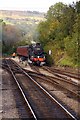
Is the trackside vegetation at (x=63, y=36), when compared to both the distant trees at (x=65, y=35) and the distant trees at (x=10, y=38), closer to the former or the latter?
the distant trees at (x=65, y=35)

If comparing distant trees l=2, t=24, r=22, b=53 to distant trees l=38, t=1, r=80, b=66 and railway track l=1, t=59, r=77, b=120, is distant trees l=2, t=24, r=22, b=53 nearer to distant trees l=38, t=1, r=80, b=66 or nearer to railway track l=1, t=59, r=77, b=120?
distant trees l=38, t=1, r=80, b=66

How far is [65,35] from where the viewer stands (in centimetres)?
4553

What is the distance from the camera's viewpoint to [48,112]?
41.8 feet

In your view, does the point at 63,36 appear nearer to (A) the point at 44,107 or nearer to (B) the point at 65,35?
(B) the point at 65,35

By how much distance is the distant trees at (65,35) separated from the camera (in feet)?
121

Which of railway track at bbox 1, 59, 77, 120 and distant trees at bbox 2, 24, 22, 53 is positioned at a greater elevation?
distant trees at bbox 2, 24, 22, 53

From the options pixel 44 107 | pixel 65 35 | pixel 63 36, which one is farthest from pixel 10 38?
pixel 44 107

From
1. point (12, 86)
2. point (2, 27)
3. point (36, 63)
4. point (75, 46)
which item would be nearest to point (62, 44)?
point (36, 63)

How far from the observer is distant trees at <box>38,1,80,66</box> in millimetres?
36938

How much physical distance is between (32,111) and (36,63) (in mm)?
29921

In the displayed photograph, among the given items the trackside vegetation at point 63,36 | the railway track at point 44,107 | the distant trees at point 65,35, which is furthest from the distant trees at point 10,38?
the railway track at point 44,107

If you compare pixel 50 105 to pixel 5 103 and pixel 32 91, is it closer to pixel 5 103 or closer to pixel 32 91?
pixel 5 103

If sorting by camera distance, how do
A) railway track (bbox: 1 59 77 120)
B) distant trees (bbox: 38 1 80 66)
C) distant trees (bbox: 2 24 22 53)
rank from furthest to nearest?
1. distant trees (bbox: 2 24 22 53)
2. distant trees (bbox: 38 1 80 66)
3. railway track (bbox: 1 59 77 120)

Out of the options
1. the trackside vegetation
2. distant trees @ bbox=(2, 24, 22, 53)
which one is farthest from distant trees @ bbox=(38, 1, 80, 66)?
distant trees @ bbox=(2, 24, 22, 53)
